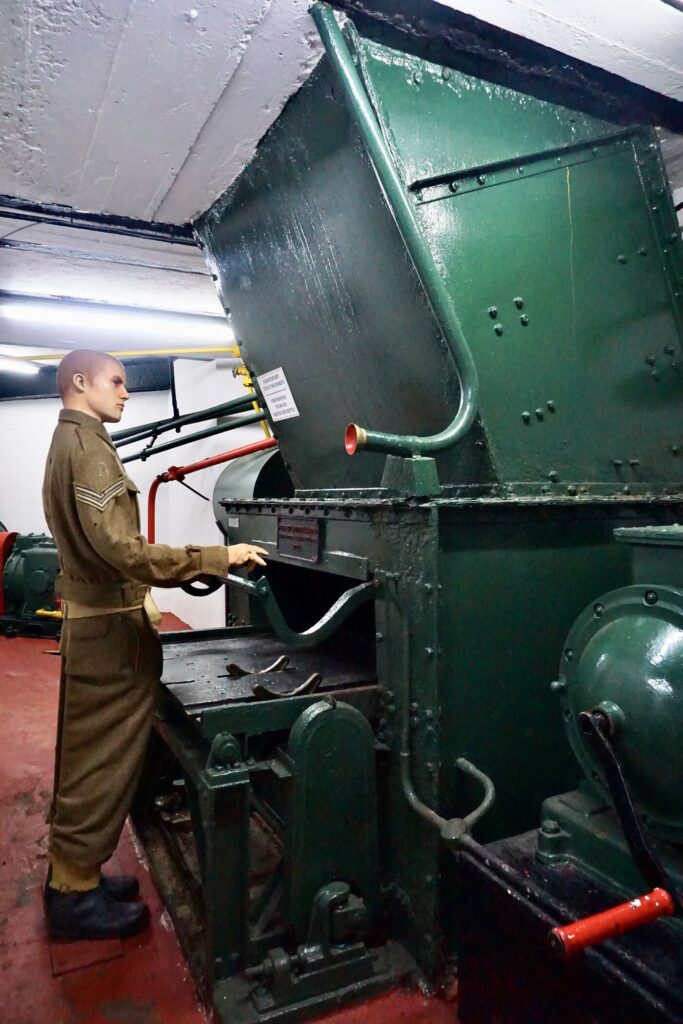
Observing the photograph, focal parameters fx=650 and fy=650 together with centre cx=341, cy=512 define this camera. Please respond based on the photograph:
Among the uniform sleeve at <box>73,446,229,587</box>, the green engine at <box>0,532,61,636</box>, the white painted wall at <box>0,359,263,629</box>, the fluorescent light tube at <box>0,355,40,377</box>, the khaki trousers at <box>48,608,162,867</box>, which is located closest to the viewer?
the uniform sleeve at <box>73,446,229,587</box>

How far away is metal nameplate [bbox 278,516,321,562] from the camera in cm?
243

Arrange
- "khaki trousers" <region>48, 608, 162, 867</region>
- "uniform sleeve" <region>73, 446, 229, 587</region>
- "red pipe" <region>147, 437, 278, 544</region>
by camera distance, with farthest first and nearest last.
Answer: "red pipe" <region>147, 437, 278, 544</region> → "khaki trousers" <region>48, 608, 162, 867</region> → "uniform sleeve" <region>73, 446, 229, 587</region>

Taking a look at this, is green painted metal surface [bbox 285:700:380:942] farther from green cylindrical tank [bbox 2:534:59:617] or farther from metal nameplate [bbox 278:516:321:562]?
green cylindrical tank [bbox 2:534:59:617]

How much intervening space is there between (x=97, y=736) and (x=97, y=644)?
321 mm

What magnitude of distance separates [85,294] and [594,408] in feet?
12.0

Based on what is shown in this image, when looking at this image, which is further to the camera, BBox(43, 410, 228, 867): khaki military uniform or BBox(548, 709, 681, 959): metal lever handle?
BBox(43, 410, 228, 867): khaki military uniform

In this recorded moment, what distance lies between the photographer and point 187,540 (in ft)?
22.0

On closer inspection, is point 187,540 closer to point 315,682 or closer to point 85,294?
point 85,294

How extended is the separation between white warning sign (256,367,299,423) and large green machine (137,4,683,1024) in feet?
1.42

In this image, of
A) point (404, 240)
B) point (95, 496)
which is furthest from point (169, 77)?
point (95, 496)

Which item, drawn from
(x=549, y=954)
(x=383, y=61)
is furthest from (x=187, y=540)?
(x=549, y=954)

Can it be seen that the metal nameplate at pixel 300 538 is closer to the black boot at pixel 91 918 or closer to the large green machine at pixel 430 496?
the large green machine at pixel 430 496

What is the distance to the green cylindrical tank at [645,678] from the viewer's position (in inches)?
48.4

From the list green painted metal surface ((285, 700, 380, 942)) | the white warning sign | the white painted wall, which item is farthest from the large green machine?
the white painted wall
